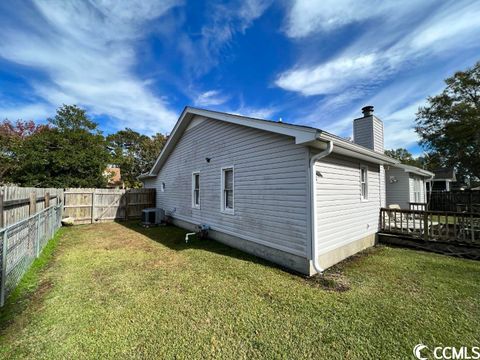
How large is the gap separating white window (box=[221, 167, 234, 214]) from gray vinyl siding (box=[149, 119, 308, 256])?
0.21m

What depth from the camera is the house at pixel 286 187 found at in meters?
4.80

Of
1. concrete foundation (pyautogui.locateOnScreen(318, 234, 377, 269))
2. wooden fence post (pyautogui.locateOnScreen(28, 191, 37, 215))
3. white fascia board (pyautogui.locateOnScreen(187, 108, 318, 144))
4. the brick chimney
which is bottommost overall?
concrete foundation (pyautogui.locateOnScreen(318, 234, 377, 269))

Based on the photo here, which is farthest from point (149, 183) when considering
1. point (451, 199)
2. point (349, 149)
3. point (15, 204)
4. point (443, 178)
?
point (443, 178)

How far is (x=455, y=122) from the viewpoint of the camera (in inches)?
821

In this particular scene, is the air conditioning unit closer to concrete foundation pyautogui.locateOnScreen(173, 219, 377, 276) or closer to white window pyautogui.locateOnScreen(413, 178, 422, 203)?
concrete foundation pyautogui.locateOnScreen(173, 219, 377, 276)

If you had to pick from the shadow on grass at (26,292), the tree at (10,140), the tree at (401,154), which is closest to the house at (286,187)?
the shadow on grass at (26,292)

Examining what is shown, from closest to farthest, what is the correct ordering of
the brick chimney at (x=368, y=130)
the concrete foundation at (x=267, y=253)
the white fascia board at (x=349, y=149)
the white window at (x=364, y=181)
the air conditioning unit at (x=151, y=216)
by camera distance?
the white fascia board at (x=349, y=149)
the concrete foundation at (x=267, y=253)
the white window at (x=364, y=181)
the brick chimney at (x=368, y=130)
the air conditioning unit at (x=151, y=216)

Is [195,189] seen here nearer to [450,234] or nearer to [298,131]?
[298,131]

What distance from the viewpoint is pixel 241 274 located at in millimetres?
4727

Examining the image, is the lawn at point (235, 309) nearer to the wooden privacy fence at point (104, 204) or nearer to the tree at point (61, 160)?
the wooden privacy fence at point (104, 204)

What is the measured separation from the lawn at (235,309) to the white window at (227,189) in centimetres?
199

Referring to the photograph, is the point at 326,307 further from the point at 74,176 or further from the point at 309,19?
the point at 74,176

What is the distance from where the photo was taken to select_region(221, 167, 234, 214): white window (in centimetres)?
721

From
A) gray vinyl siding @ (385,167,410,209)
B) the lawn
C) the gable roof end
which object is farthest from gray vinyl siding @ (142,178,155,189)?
gray vinyl siding @ (385,167,410,209)
